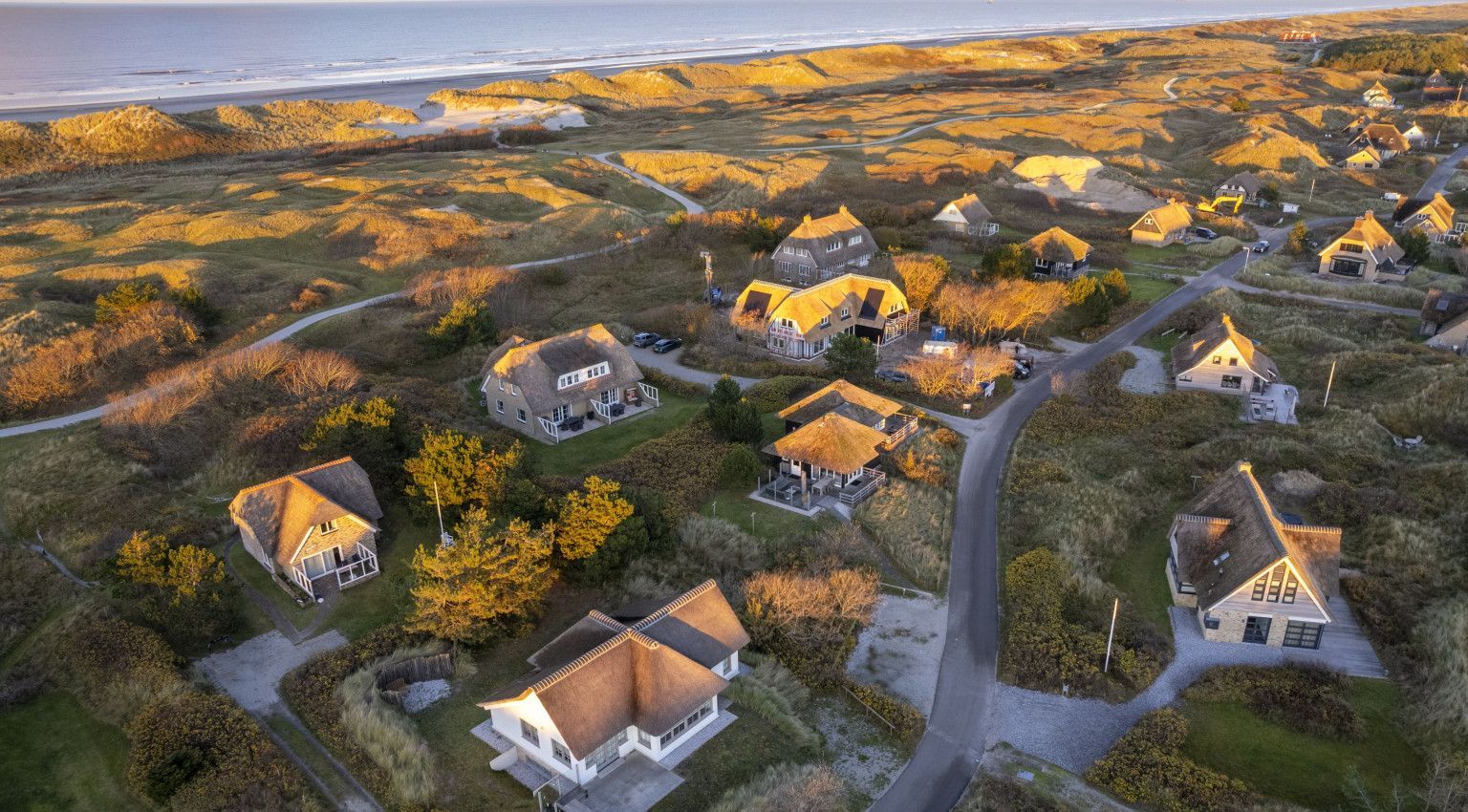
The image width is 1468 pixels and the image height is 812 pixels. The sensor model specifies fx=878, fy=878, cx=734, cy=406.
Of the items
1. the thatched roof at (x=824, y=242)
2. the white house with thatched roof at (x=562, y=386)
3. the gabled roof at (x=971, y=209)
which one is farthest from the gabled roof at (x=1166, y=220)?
the white house with thatched roof at (x=562, y=386)

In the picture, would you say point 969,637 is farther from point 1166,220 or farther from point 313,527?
point 1166,220

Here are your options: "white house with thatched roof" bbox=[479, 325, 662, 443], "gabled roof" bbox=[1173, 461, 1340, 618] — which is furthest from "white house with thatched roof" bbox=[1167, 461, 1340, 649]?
"white house with thatched roof" bbox=[479, 325, 662, 443]

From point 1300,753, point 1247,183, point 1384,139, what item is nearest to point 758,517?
point 1300,753

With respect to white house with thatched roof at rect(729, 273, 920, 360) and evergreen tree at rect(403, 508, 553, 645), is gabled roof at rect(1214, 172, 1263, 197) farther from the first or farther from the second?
evergreen tree at rect(403, 508, 553, 645)

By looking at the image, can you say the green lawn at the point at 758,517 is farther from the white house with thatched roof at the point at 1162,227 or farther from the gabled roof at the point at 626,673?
the white house with thatched roof at the point at 1162,227

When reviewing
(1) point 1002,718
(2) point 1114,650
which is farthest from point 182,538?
(2) point 1114,650
